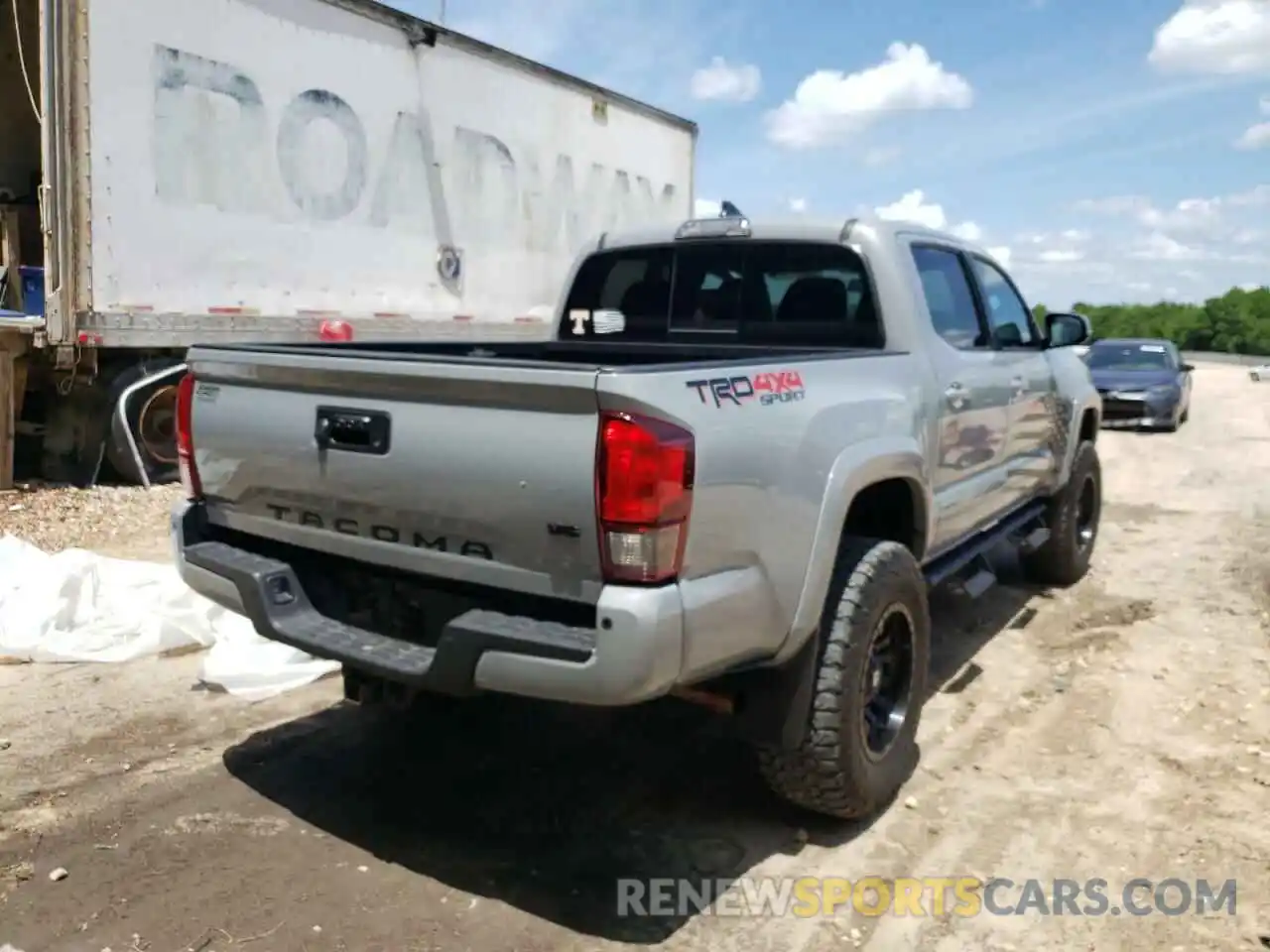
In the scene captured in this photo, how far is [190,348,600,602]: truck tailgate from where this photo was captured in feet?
9.02

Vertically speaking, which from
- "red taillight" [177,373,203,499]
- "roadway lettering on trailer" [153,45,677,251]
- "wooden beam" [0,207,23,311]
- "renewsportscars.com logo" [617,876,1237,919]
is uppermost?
"roadway lettering on trailer" [153,45,677,251]

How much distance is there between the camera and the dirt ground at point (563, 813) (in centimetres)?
304

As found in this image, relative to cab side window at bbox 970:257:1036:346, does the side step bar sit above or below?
below

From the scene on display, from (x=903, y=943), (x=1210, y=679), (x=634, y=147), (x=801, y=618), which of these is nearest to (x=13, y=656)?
(x=801, y=618)

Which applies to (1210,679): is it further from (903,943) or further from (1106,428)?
(1106,428)

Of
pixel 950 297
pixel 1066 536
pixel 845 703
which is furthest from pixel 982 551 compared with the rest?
pixel 845 703

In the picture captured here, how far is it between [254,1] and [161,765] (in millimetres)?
6570

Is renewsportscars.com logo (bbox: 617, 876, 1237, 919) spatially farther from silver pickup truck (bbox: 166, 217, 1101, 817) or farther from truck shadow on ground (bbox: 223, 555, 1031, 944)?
silver pickup truck (bbox: 166, 217, 1101, 817)

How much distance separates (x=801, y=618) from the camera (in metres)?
3.17

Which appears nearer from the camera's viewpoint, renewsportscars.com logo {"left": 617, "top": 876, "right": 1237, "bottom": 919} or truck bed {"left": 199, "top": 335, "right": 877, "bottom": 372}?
renewsportscars.com logo {"left": 617, "top": 876, "right": 1237, "bottom": 919}

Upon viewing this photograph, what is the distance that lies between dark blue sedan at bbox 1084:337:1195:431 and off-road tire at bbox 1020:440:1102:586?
9551mm

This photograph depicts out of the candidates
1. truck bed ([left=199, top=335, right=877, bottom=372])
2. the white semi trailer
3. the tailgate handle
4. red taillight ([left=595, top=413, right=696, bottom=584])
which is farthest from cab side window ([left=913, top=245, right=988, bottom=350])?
the white semi trailer

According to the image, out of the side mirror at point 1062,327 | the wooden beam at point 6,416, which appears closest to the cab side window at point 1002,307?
the side mirror at point 1062,327

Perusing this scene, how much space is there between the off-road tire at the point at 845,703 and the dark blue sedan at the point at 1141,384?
13207mm
